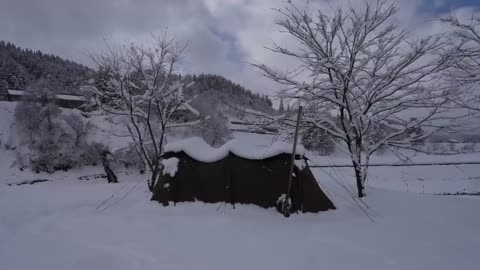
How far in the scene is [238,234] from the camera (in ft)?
19.8

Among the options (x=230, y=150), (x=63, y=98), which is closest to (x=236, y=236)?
(x=230, y=150)

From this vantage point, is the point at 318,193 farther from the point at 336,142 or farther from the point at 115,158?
the point at 115,158

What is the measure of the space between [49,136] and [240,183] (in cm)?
3482

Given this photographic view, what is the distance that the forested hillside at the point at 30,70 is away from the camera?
58.3 metres

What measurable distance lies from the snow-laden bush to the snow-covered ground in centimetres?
2879

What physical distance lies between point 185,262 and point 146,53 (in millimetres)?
10644

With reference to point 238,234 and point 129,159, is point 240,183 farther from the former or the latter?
point 129,159

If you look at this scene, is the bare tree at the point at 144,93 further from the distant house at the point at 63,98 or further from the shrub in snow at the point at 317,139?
the distant house at the point at 63,98

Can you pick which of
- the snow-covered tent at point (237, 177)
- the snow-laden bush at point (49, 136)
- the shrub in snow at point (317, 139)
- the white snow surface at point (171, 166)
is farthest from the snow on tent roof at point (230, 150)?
the snow-laden bush at point (49, 136)

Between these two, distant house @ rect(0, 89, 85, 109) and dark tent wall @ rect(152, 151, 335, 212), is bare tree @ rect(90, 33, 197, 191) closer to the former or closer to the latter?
dark tent wall @ rect(152, 151, 335, 212)

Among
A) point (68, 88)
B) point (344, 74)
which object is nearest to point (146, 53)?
point (344, 74)

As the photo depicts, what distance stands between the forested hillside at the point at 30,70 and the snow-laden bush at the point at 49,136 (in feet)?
56.2

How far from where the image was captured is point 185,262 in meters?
4.72

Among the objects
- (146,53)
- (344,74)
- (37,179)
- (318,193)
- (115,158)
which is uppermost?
(146,53)
